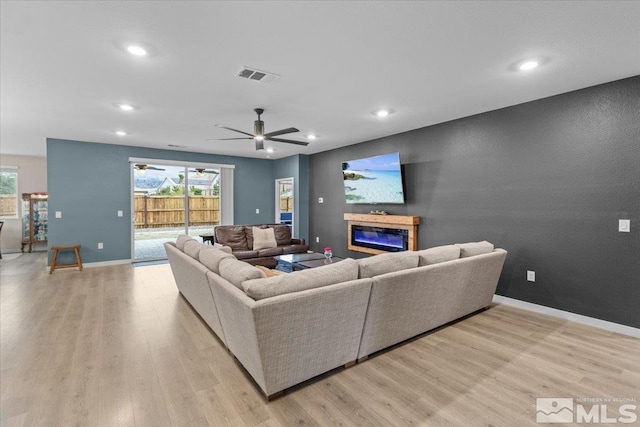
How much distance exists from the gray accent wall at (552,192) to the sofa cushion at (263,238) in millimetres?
2773

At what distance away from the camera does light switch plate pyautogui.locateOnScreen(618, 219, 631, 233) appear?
297 cm

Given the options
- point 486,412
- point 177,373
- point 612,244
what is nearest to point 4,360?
point 177,373

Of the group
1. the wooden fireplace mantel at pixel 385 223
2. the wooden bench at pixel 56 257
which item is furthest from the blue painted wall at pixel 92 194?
the wooden fireplace mantel at pixel 385 223

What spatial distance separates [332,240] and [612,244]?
4612 mm

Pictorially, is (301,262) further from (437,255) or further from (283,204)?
(283,204)

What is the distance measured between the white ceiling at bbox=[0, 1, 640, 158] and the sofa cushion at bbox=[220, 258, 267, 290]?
1663 mm

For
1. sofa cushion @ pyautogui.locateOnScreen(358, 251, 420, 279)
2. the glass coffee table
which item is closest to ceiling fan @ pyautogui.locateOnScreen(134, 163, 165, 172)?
the glass coffee table

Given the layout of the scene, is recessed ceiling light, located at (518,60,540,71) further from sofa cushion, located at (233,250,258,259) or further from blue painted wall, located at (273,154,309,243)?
blue painted wall, located at (273,154,309,243)

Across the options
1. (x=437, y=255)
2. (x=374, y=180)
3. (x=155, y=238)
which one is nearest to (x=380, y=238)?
(x=374, y=180)

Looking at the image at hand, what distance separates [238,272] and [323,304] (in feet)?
2.08

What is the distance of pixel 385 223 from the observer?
5.39 metres

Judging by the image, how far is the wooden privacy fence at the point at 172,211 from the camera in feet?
22.4

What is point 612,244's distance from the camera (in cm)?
308

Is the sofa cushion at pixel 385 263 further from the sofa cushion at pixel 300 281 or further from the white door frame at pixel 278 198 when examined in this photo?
the white door frame at pixel 278 198
